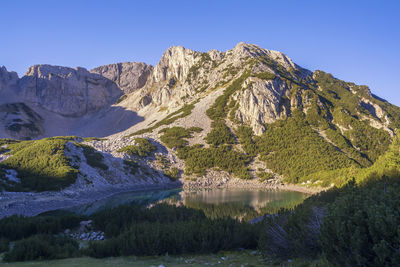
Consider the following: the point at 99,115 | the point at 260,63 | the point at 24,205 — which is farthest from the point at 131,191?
the point at 99,115

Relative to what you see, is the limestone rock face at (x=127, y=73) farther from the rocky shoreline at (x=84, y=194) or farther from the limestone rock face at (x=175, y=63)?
the rocky shoreline at (x=84, y=194)

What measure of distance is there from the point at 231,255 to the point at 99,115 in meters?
159

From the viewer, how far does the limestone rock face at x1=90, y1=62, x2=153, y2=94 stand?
18275 cm

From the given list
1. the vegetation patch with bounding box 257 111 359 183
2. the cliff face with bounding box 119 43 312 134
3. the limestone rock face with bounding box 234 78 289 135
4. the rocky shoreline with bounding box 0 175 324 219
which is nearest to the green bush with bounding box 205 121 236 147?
the cliff face with bounding box 119 43 312 134

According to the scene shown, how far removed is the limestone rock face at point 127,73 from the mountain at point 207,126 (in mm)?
20168

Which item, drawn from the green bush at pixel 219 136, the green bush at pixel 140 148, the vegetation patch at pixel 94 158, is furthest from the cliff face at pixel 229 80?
the vegetation patch at pixel 94 158

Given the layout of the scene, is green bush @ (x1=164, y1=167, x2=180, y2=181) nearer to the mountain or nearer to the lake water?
the mountain

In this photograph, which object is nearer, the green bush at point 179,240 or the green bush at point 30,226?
the green bush at point 179,240

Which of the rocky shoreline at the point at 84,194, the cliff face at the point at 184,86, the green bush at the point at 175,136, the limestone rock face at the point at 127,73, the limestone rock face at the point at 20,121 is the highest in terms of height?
the limestone rock face at the point at 127,73

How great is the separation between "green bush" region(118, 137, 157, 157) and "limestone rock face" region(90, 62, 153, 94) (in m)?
108

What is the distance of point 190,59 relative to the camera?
14700 cm

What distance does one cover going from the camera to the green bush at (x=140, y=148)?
7294cm

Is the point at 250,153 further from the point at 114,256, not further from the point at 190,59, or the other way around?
the point at 190,59

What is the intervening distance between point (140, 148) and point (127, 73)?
12484 cm
